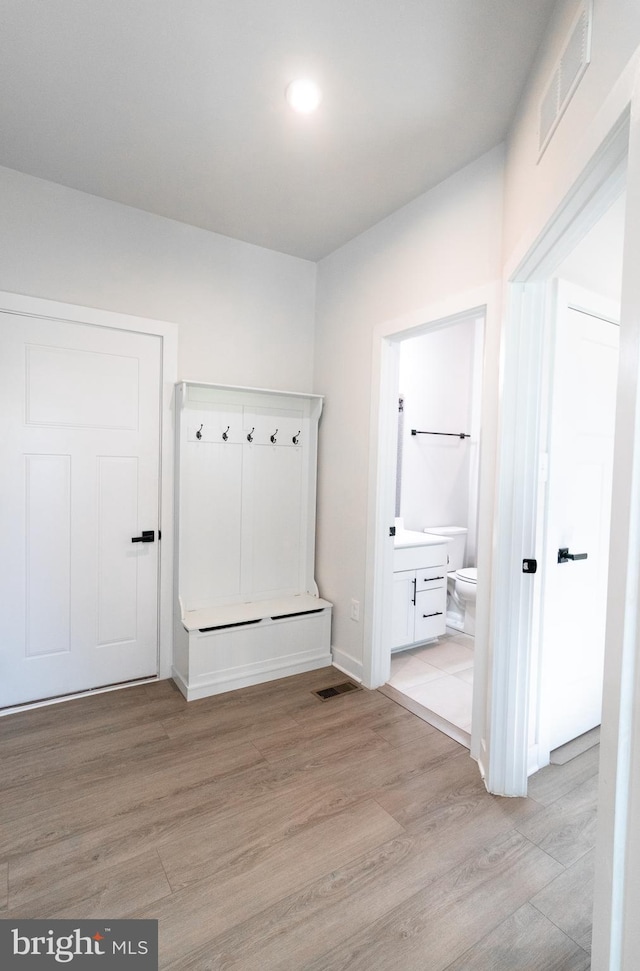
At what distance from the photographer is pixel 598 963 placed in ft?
2.94

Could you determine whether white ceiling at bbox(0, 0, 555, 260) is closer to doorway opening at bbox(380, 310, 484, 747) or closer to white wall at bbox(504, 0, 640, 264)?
white wall at bbox(504, 0, 640, 264)

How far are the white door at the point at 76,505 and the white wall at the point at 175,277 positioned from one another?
215 mm

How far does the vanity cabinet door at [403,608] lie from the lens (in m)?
3.15

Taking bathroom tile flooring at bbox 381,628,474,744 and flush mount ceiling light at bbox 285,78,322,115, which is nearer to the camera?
flush mount ceiling light at bbox 285,78,322,115

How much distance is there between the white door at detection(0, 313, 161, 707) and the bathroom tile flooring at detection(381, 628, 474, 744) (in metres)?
1.56

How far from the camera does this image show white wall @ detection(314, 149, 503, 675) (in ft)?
7.22

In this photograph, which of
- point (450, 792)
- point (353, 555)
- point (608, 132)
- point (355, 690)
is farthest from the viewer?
point (353, 555)

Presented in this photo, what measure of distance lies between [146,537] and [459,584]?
2.35 meters

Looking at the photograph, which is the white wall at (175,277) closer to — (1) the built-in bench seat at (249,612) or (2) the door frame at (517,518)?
(1) the built-in bench seat at (249,612)

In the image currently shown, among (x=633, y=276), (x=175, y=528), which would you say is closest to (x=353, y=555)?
(x=175, y=528)

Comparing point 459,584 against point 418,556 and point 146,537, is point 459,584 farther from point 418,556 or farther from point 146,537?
point 146,537

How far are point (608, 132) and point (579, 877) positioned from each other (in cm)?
209

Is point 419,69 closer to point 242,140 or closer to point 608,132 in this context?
point 242,140

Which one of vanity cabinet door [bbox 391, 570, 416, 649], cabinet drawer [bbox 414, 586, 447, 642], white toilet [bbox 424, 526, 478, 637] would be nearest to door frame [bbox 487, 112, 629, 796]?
vanity cabinet door [bbox 391, 570, 416, 649]
